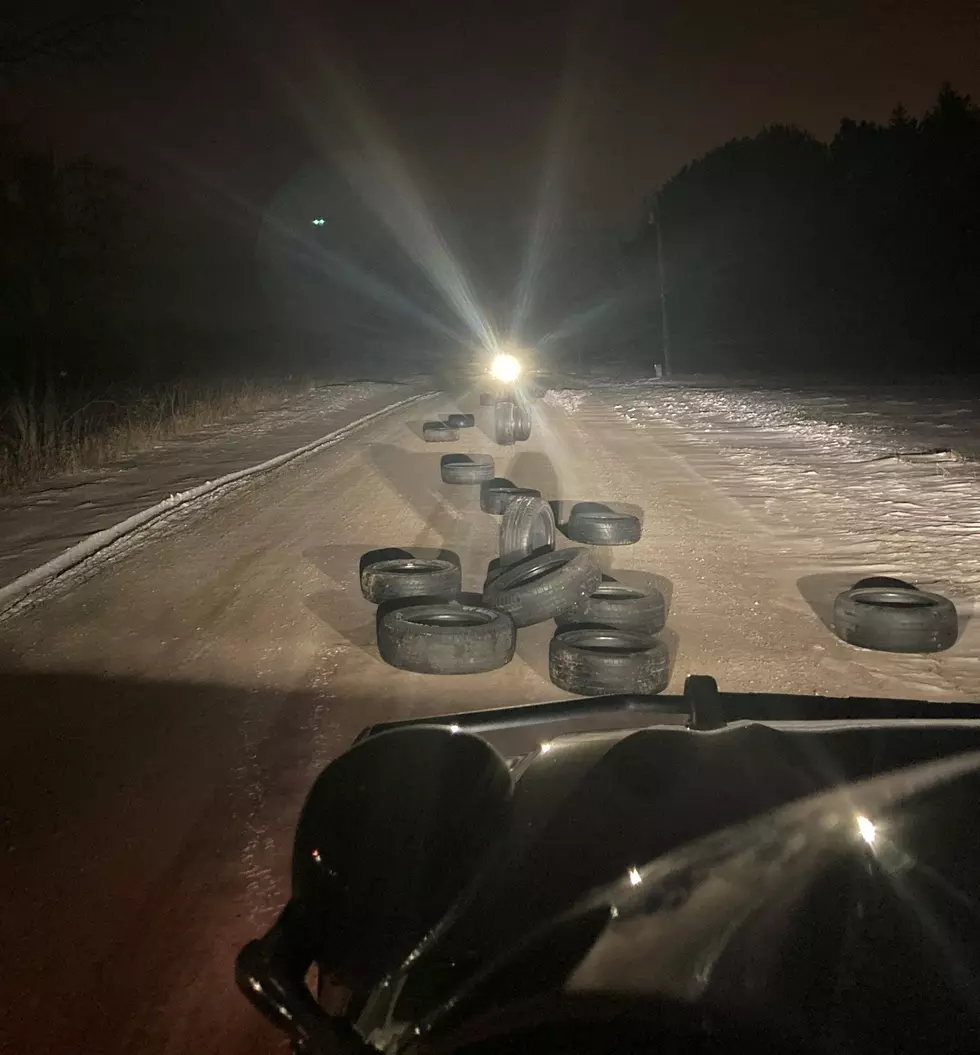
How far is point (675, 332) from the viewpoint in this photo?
70.8 m

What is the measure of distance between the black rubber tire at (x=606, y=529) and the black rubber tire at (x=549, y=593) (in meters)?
2.45

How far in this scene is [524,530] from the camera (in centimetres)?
956

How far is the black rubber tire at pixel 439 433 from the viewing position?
20531mm

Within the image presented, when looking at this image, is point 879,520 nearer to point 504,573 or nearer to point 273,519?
point 504,573

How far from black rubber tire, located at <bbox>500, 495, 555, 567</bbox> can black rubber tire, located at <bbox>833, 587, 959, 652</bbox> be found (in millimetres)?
3135

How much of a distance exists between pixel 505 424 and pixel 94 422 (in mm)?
8781

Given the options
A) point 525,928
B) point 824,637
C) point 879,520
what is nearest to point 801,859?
point 525,928

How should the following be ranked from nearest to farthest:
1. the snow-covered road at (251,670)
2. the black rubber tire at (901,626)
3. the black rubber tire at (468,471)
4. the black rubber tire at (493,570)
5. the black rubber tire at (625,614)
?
the snow-covered road at (251,670)
the black rubber tire at (901,626)
the black rubber tire at (625,614)
the black rubber tire at (493,570)
the black rubber tire at (468,471)

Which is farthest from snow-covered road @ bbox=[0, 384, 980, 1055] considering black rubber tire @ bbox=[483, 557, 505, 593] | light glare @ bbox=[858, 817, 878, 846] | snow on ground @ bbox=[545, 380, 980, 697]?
light glare @ bbox=[858, 817, 878, 846]

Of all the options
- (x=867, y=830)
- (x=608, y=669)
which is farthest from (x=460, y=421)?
(x=867, y=830)

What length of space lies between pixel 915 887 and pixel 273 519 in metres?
10.7

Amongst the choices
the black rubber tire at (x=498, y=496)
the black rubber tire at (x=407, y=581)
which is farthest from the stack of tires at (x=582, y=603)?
the black rubber tire at (x=498, y=496)

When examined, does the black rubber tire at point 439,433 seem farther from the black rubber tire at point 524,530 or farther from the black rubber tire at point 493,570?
the black rubber tire at point 493,570

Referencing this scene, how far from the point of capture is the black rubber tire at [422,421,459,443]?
67.4 feet
